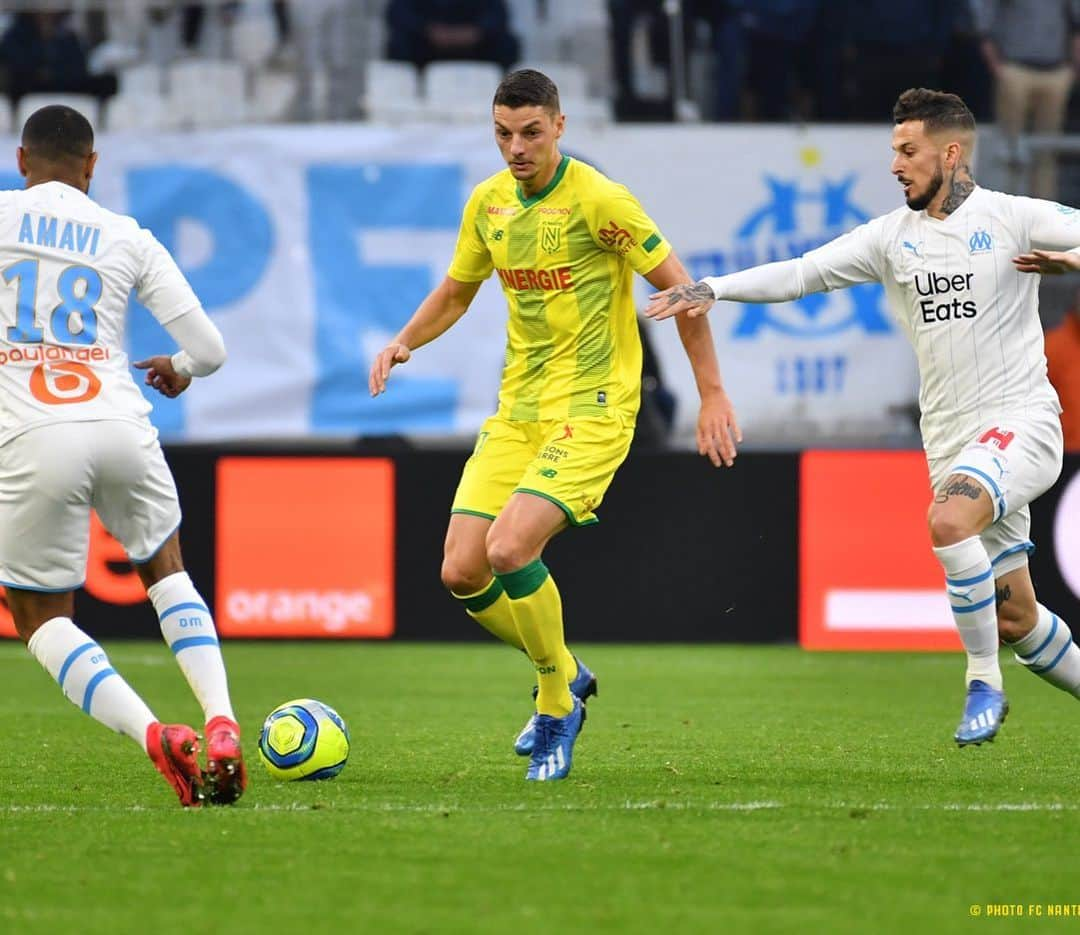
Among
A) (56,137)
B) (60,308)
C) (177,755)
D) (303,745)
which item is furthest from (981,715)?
(56,137)

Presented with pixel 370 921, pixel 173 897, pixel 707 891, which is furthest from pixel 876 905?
pixel 173 897

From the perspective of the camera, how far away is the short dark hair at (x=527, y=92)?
6.59 m

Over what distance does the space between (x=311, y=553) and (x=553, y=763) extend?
6194mm

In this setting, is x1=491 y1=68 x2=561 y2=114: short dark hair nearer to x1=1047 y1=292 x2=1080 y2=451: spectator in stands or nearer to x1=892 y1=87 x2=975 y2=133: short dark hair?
x1=892 y1=87 x2=975 y2=133: short dark hair

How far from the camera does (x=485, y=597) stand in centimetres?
703

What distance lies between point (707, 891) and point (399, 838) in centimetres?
104

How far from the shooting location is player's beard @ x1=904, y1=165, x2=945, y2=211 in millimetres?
6895

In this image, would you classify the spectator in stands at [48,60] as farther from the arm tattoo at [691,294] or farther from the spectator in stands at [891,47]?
the arm tattoo at [691,294]

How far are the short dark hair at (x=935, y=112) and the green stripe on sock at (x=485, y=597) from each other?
7.08 ft

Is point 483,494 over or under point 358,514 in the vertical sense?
over

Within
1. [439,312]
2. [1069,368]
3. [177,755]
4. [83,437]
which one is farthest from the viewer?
[1069,368]

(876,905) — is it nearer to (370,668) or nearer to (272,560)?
(370,668)

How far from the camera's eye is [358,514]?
12.6 m

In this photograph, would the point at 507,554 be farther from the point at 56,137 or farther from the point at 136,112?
the point at 136,112
